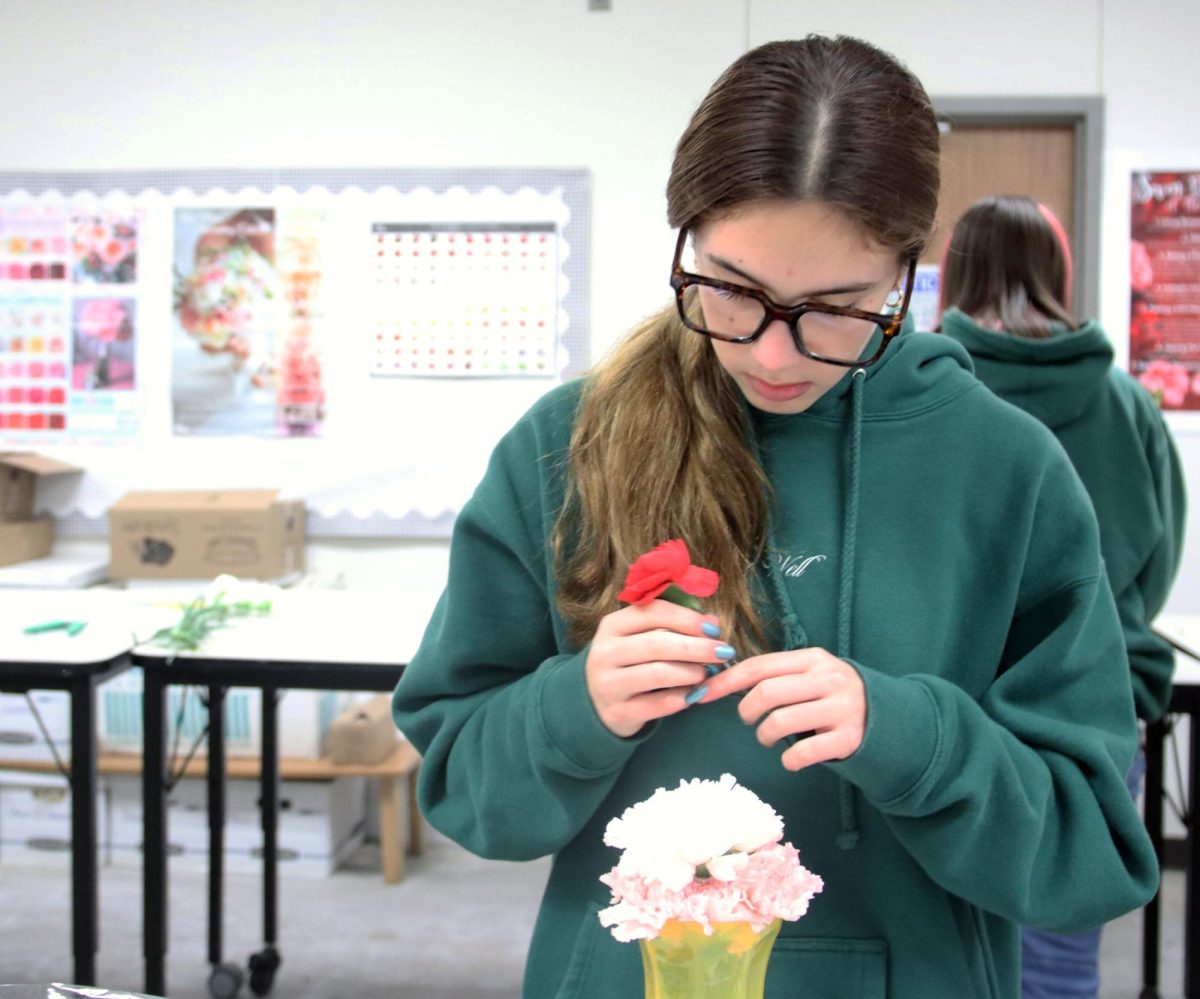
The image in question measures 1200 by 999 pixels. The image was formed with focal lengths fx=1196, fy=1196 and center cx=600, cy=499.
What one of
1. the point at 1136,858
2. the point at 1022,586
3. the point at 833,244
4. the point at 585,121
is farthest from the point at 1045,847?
the point at 585,121

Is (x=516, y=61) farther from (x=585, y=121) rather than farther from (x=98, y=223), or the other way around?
(x=98, y=223)

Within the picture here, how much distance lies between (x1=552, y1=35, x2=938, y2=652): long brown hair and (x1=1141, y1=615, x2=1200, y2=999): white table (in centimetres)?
149

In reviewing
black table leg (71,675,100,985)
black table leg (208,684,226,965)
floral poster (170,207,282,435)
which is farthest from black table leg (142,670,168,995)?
floral poster (170,207,282,435)

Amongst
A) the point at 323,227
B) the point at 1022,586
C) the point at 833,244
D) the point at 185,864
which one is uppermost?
the point at 323,227

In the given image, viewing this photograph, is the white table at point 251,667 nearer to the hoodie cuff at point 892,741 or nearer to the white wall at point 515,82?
the white wall at point 515,82

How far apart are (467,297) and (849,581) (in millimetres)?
2797

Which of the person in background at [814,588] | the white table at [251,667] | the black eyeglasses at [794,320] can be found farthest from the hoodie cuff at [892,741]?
the white table at [251,667]

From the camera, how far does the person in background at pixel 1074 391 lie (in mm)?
1886

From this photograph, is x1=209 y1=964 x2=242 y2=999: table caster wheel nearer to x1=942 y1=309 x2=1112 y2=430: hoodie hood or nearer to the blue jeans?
the blue jeans

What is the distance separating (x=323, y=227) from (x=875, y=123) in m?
3.02

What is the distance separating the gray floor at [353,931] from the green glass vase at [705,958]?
2283 mm

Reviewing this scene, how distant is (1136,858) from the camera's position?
87 centimetres

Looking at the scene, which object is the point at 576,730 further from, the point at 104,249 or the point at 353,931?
the point at 104,249

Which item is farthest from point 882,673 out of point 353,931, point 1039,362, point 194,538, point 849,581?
point 194,538
